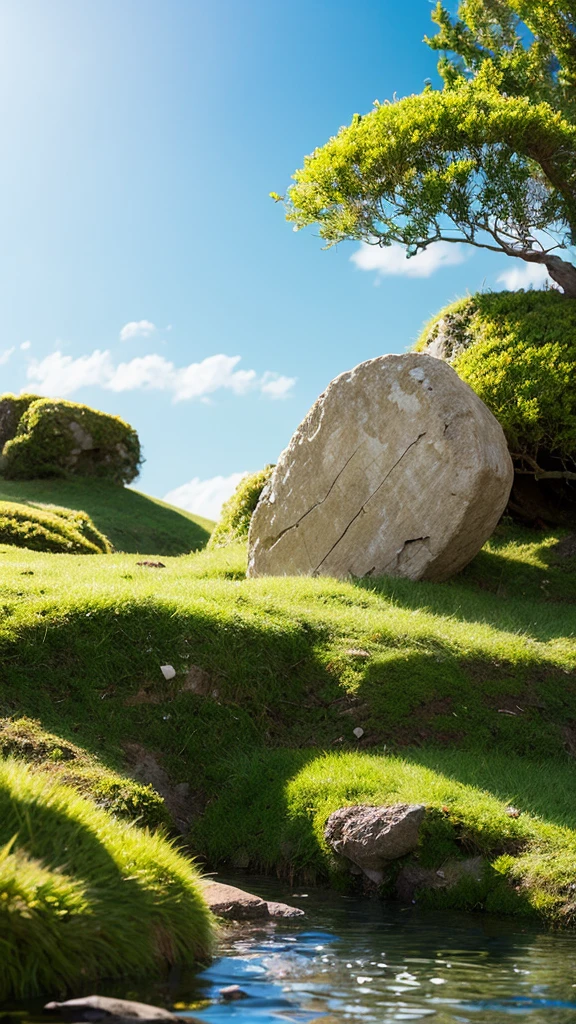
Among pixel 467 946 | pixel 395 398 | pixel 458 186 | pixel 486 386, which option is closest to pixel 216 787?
pixel 467 946

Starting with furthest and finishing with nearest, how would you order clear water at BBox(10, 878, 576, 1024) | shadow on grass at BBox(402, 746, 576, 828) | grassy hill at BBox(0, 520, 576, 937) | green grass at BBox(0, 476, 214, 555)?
green grass at BBox(0, 476, 214, 555)
shadow on grass at BBox(402, 746, 576, 828)
grassy hill at BBox(0, 520, 576, 937)
clear water at BBox(10, 878, 576, 1024)

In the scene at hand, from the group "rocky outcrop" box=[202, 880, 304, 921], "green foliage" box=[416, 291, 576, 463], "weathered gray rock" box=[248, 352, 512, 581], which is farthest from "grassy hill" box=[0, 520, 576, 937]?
"green foliage" box=[416, 291, 576, 463]

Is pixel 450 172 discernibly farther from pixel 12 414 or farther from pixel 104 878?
pixel 12 414

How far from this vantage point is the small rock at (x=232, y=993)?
502 centimetres

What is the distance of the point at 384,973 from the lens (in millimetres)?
5605

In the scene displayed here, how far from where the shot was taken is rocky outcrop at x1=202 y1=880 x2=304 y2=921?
265 inches

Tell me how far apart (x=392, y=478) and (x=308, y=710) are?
5.35 meters

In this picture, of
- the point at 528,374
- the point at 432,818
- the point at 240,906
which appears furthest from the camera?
the point at 528,374

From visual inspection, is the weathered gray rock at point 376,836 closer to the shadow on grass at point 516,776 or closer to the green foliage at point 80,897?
the shadow on grass at point 516,776

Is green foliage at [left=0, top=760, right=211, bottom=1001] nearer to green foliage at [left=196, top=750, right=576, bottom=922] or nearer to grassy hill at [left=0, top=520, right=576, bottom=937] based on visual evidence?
green foliage at [left=196, top=750, right=576, bottom=922]

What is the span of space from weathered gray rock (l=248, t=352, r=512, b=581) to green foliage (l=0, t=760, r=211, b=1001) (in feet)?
30.3

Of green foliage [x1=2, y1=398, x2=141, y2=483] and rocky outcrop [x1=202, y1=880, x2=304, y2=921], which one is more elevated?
green foliage [x1=2, y1=398, x2=141, y2=483]

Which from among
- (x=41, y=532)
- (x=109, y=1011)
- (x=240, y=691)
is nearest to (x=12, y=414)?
(x=41, y=532)

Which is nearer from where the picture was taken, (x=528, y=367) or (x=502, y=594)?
(x=502, y=594)
